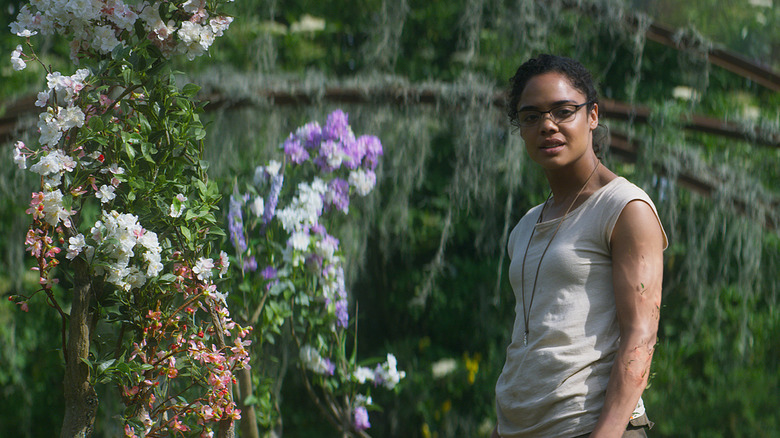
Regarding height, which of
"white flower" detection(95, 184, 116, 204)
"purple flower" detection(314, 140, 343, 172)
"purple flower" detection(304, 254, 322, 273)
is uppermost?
"white flower" detection(95, 184, 116, 204)

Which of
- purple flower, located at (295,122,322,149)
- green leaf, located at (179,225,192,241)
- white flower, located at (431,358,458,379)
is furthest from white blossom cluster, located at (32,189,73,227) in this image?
white flower, located at (431,358,458,379)

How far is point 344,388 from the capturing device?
8.62 feet

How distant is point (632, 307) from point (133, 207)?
0.96 m

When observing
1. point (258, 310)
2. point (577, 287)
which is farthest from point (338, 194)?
point (577, 287)

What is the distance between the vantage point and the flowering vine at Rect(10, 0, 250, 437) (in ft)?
4.96

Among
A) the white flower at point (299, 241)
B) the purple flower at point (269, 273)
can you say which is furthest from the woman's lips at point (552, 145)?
the purple flower at point (269, 273)

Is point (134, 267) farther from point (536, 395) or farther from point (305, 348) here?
point (305, 348)

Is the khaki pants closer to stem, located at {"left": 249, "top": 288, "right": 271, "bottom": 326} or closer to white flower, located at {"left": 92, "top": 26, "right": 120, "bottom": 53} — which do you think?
white flower, located at {"left": 92, "top": 26, "right": 120, "bottom": 53}

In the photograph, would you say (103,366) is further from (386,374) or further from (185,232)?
(386,374)

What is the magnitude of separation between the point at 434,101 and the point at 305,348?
1191 millimetres

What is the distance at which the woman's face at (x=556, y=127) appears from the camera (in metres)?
1.46

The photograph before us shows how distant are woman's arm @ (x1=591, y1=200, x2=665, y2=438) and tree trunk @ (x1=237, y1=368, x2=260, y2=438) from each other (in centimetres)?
129

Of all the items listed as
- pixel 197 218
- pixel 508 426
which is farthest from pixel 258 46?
pixel 508 426

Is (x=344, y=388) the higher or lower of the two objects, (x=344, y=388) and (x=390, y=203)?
the lower
